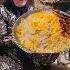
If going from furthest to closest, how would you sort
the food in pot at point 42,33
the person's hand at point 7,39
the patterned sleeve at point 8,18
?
the patterned sleeve at point 8,18
the person's hand at point 7,39
the food in pot at point 42,33

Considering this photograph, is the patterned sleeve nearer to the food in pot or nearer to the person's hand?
the person's hand

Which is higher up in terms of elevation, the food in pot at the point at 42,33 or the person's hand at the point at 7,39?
the food in pot at the point at 42,33

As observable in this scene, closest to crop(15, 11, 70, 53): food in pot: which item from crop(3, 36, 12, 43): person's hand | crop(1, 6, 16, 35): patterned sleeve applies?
crop(3, 36, 12, 43): person's hand

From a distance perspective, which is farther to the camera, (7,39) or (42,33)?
(7,39)

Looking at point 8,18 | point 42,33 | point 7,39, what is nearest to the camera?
point 42,33

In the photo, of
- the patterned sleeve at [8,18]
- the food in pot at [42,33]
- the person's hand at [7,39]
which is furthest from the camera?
the patterned sleeve at [8,18]

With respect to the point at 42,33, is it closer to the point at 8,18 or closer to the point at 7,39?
the point at 7,39

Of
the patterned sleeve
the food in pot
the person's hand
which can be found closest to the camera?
the food in pot

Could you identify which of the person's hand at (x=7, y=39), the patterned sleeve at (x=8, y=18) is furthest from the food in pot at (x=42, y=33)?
the patterned sleeve at (x=8, y=18)

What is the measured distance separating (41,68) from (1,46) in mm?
529

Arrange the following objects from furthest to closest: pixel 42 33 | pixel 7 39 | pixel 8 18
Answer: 1. pixel 8 18
2. pixel 7 39
3. pixel 42 33

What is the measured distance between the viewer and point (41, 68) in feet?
10.6

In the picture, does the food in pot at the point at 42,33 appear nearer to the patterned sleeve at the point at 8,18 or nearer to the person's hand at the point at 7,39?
the person's hand at the point at 7,39

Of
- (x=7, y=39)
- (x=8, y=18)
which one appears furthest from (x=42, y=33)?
(x=8, y=18)
